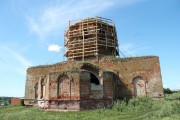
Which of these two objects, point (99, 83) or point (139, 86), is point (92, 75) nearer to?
point (99, 83)

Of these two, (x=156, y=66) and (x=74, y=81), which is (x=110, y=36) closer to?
(x=156, y=66)

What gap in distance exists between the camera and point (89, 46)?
28.0 m

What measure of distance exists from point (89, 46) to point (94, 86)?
825cm

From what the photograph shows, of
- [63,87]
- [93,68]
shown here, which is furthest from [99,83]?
[63,87]

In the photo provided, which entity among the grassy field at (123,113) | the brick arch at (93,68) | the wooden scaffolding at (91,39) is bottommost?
the grassy field at (123,113)

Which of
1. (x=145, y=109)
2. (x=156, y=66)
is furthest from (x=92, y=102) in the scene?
(x=156, y=66)

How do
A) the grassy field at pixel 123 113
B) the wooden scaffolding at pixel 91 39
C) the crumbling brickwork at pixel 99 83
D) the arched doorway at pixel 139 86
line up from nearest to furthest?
the grassy field at pixel 123 113 < the crumbling brickwork at pixel 99 83 < the arched doorway at pixel 139 86 < the wooden scaffolding at pixel 91 39

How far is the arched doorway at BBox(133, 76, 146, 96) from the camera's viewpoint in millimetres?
23295

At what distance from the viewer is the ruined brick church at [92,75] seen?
19922 millimetres

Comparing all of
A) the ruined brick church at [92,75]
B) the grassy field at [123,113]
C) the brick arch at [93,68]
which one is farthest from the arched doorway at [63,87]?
the brick arch at [93,68]

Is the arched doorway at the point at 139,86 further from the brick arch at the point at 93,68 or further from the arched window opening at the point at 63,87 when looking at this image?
the arched window opening at the point at 63,87

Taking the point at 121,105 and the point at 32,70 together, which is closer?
the point at 121,105

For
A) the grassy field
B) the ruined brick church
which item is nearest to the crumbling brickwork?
the ruined brick church

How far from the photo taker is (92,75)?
24.1 metres
